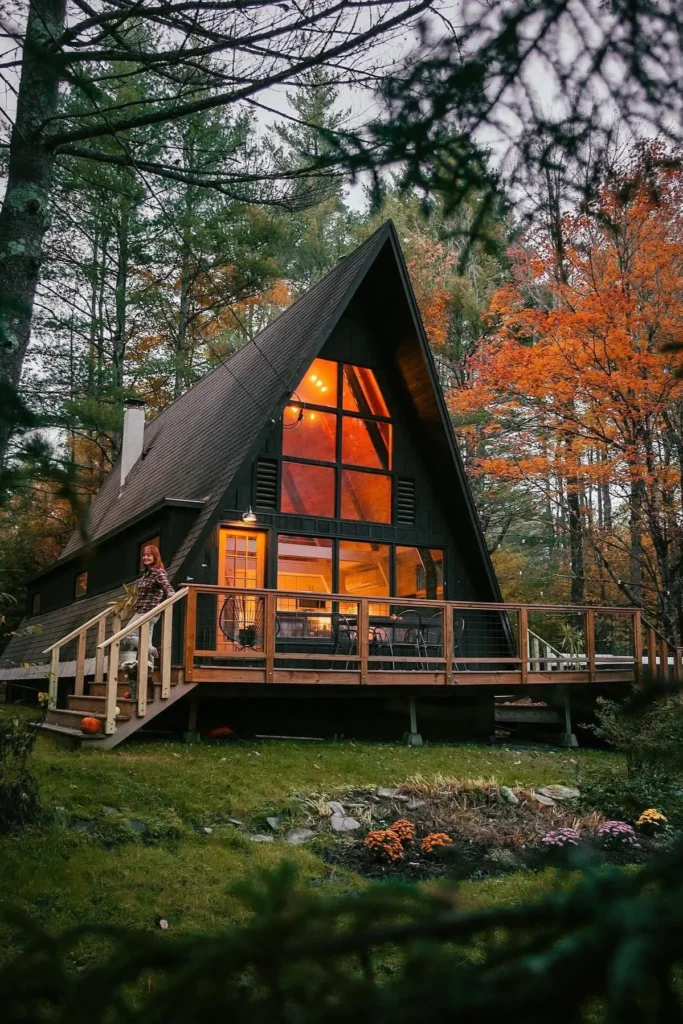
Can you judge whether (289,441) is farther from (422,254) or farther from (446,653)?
(422,254)

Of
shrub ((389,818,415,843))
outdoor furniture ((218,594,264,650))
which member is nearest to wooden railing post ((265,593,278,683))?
outdoor furniture ((218,594,264,650))

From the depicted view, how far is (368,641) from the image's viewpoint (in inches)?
449

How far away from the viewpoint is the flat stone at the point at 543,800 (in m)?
7.69

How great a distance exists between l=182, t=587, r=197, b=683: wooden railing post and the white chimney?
28.5 feet

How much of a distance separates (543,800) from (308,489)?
698 centimetres

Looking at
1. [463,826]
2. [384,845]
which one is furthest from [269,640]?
[384,845]

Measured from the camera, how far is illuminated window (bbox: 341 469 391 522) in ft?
45.8

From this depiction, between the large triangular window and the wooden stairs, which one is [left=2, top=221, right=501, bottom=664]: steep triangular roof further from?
the wooden stairs

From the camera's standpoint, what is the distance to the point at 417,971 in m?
0.75

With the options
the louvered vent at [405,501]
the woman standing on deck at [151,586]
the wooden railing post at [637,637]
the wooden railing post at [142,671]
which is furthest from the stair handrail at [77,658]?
the wooden railing post at [637,637]

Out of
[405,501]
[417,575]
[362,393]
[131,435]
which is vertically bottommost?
[417,575]

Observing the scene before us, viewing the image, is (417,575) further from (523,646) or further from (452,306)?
(452,306)

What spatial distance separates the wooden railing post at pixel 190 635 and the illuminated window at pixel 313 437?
397cm

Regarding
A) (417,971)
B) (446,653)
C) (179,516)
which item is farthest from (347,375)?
(417,971)
